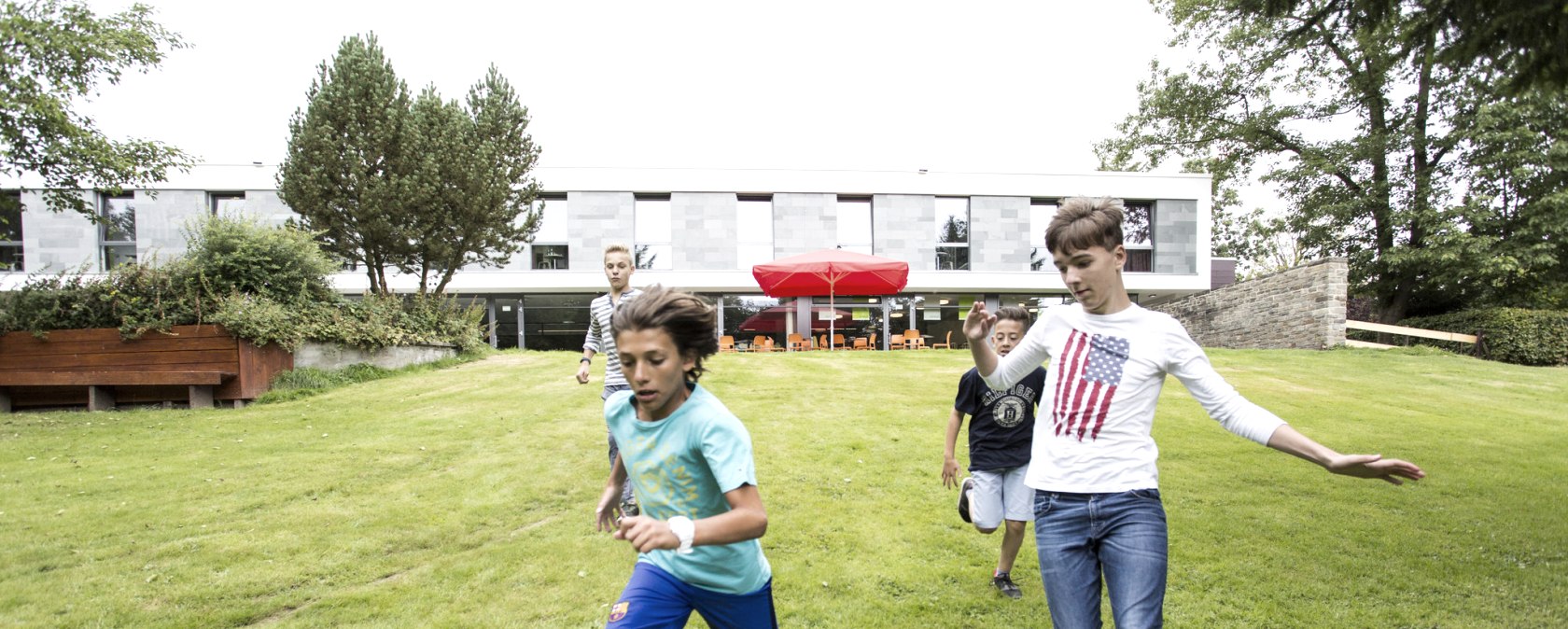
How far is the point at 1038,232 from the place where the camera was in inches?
1059

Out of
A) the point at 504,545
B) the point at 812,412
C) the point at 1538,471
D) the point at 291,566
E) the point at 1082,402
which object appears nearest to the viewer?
the point at 1082,402

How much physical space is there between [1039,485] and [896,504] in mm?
3676

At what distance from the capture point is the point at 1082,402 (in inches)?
99.4

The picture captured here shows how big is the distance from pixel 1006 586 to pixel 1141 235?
2766cm

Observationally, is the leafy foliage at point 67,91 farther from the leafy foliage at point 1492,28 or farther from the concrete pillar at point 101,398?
the leafy foliage at point 1492,28

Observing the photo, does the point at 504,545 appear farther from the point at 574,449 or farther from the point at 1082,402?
the point at 1082,402

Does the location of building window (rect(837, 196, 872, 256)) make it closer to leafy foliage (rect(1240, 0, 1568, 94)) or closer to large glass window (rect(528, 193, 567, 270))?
large glass window (rect(528, 193, 567, 270))

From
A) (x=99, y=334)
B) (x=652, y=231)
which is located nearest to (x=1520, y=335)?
(x=652, y=231)

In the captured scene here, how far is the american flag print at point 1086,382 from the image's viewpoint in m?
2.50

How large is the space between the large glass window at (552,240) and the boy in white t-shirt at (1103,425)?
24466 millimetres

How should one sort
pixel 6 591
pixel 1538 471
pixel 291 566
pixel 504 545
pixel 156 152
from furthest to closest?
pixel 156 152
pixel 1538 471
pixel 504 545
pixel 291 566
pixel 6 591

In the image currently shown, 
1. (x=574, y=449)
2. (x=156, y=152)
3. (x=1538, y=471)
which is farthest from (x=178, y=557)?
(x=1538, y=471)

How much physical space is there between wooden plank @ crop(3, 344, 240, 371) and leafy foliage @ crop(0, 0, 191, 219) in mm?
2672

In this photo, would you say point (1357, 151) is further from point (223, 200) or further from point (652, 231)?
point (223, 200)
